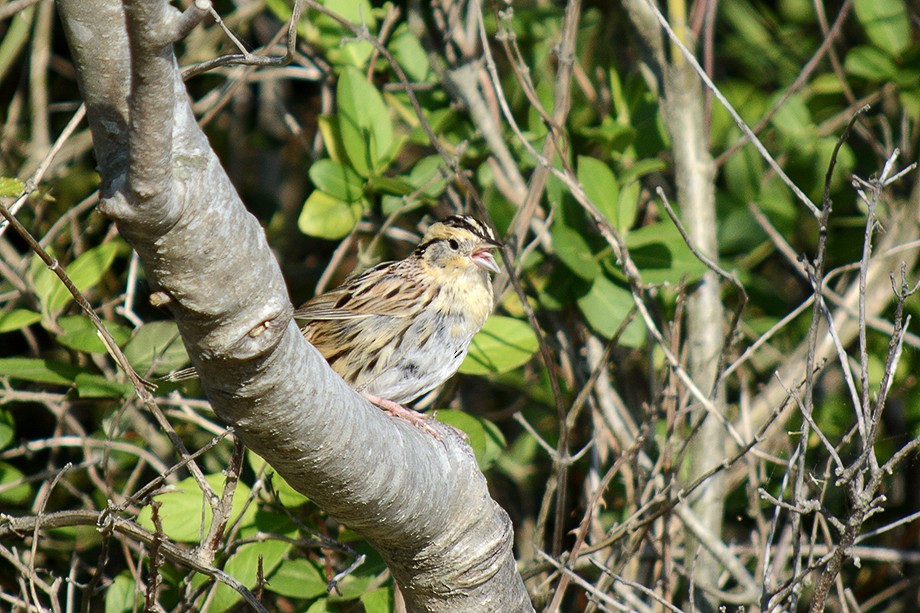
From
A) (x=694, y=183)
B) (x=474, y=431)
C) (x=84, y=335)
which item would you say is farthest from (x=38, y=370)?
(x=694, y=183)

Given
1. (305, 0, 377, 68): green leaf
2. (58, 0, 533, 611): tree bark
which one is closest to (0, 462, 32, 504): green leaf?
(58, 0, 533, 611): tree bark

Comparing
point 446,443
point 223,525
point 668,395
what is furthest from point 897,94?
point 223,525

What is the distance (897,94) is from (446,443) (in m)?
2.77

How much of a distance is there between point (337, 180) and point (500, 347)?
0.82m

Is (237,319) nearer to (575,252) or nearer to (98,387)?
(98,387)

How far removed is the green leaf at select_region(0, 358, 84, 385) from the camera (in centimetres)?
296

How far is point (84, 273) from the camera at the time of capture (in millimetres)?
3209

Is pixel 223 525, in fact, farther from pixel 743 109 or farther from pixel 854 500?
pixel 743 109

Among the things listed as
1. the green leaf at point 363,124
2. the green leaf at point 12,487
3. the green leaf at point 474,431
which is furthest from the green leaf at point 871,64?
the green leaf at point 12,487

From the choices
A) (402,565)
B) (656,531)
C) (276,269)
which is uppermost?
(276,269)

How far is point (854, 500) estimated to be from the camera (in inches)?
86.9

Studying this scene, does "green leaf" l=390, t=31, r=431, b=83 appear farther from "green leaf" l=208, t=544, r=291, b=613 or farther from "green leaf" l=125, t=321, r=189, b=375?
"green leaf" l=208, t=544, r=291, b=613

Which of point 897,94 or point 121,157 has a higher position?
point 121,157

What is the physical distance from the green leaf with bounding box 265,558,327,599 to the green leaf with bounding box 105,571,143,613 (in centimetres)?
43
